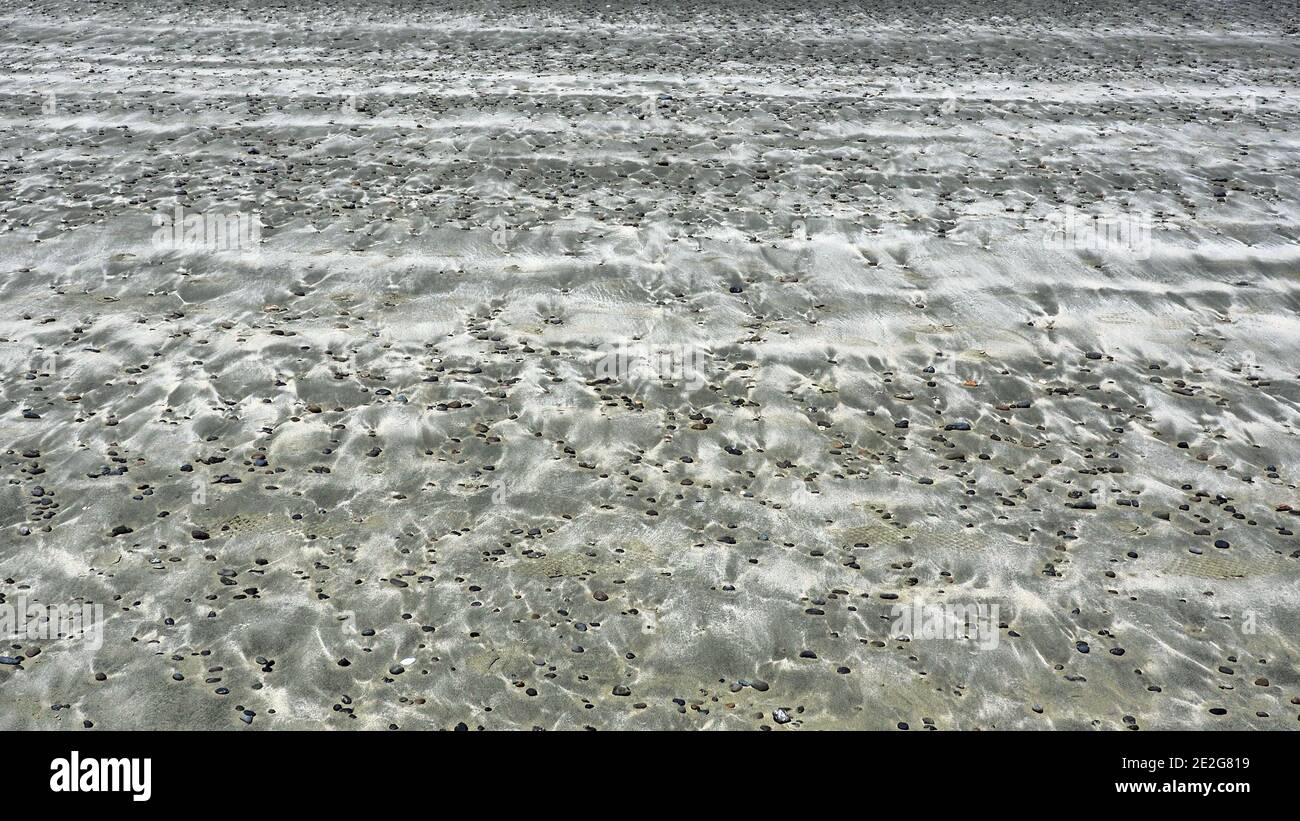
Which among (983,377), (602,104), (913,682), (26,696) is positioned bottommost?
(26,696)

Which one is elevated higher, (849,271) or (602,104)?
(602,104)

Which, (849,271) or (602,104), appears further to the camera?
(602,104)

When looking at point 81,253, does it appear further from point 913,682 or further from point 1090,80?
point 1090,80

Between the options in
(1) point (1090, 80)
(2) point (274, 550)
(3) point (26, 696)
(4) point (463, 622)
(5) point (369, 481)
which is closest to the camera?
(3) point (26, 696)

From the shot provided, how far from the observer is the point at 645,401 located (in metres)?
9.34

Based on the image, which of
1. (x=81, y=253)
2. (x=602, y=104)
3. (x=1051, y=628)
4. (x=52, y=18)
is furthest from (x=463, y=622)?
(x=52, y=18)

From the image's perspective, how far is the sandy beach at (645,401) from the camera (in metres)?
6.68

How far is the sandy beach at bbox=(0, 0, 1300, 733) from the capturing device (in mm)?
6676

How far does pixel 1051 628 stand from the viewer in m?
7.02
